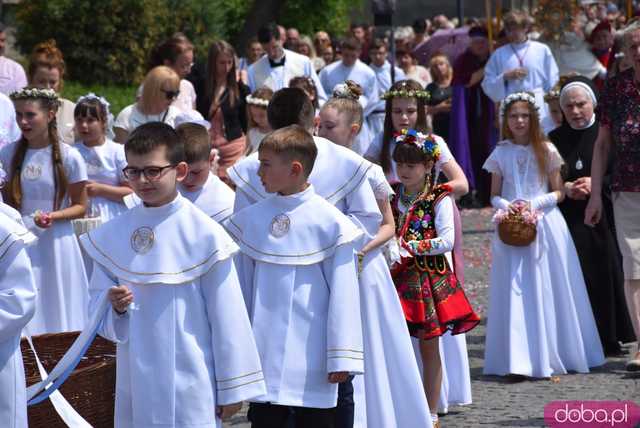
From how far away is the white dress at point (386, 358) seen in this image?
672 cm

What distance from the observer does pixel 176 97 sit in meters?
11.2

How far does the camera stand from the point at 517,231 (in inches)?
354

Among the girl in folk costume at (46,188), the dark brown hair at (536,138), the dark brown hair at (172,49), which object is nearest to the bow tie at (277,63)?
the dark brown hair at (172,49)

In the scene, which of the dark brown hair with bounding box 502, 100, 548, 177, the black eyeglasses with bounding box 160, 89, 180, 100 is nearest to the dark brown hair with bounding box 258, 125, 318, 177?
the dark brown hair with bounding box 502, 100, 548, 177

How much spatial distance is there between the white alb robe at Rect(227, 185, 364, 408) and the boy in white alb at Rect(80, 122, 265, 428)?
0.45m

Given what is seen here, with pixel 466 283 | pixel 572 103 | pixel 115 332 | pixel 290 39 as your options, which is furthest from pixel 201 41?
pixel 115 332

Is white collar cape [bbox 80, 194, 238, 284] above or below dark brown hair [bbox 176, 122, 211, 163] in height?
below

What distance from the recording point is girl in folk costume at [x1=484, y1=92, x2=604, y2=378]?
9.02 meters

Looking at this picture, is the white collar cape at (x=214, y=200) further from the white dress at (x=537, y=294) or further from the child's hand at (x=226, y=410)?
the white dress at (x=537, y=294)

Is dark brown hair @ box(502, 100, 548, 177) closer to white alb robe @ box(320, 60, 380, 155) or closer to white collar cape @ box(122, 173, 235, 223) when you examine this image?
white collar cape @ box(122, 173, 235, 223)

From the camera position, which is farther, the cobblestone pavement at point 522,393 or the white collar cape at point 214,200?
the cobblestone pavement at point 522,393

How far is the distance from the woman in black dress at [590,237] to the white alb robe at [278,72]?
495cm

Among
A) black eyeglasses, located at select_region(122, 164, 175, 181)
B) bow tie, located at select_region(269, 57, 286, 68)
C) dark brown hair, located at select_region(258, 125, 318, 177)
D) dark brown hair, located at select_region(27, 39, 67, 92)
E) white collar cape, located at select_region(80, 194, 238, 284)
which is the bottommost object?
white collar cape, located at select_region(80, 194, 238, 284)

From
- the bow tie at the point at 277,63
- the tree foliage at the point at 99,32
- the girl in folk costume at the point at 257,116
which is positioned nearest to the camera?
the girl in folk costume at the point at 257,116
